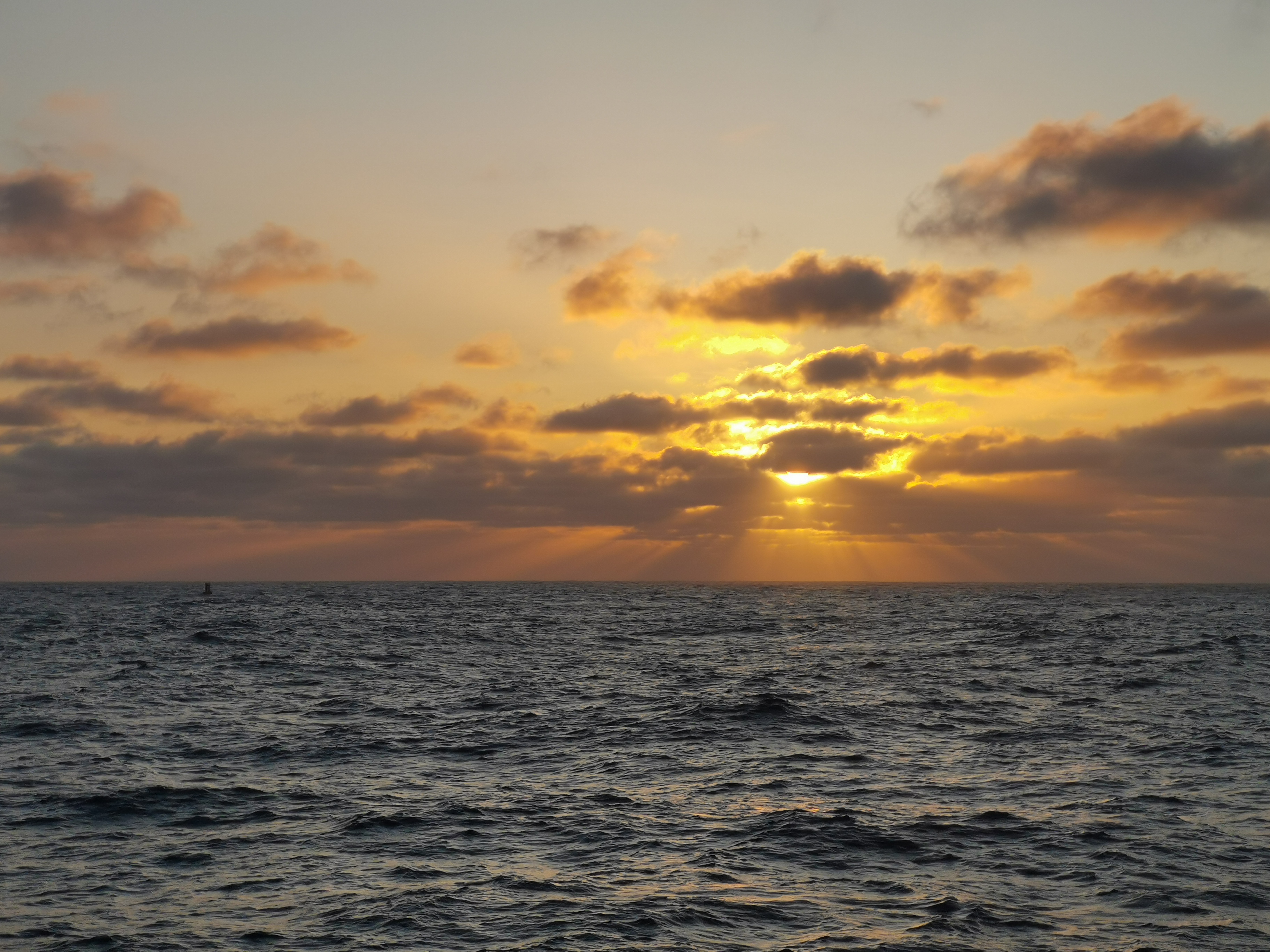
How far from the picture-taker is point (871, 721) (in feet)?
137

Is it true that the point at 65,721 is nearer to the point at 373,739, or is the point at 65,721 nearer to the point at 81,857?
the point at 373,739

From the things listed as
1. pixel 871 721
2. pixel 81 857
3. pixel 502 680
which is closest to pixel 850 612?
pixel 502 680

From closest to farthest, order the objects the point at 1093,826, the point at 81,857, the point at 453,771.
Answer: the point at 81,857 < the point at 1093,826 < the point at 453,771

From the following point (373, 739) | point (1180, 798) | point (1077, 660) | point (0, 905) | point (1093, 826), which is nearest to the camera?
point (0, 905)

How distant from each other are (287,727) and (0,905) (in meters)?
21.2

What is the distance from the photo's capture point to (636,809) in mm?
26531

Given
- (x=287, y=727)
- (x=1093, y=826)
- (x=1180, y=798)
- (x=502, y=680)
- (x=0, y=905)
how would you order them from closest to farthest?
(x=0, y=905) → (x=1093, y=826) → (x=1180, y=798) → (x=287, y=727) → (x=502, y=680)

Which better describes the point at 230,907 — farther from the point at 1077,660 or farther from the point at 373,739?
the point at 1077,660

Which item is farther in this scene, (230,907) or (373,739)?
(373,739)

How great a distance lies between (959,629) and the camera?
107000 mm

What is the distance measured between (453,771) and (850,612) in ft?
433

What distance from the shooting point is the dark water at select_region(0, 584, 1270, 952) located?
720 inches

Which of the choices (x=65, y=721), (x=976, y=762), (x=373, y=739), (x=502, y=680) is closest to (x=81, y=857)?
(x=373, y=739)

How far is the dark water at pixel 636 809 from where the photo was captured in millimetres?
18281
